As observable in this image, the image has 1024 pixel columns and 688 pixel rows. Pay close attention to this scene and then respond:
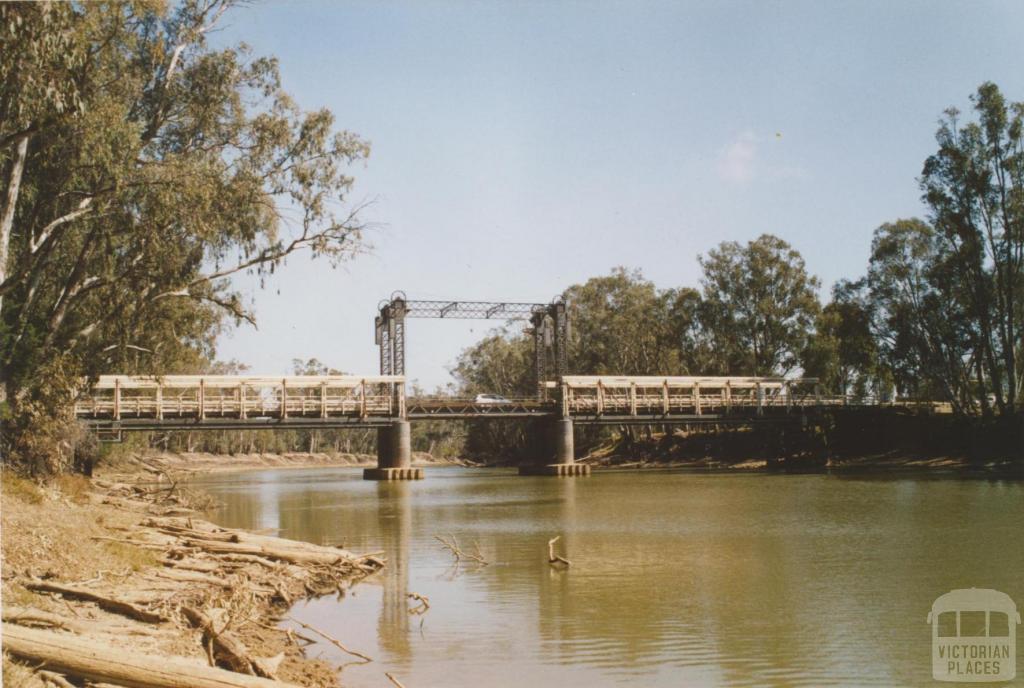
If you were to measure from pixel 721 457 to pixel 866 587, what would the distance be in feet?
196

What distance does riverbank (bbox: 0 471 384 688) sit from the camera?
7324 millimetres

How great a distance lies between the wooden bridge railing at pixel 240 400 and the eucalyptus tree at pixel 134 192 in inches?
826

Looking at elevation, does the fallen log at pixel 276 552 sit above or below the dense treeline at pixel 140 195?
below

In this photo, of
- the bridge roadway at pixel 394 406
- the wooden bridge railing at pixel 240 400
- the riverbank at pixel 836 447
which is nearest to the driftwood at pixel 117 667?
the bridge roadway at pixel 394 406

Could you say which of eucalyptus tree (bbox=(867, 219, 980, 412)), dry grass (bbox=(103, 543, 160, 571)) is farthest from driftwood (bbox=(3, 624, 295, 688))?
eucalyptus tree (bbox=(867, 219, 980, 412))

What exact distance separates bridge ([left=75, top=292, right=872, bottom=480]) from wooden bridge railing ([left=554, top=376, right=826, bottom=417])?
3.6 inches

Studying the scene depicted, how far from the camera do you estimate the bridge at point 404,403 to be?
51500mm

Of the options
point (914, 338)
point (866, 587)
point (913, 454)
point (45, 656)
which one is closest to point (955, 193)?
point (914, 338)

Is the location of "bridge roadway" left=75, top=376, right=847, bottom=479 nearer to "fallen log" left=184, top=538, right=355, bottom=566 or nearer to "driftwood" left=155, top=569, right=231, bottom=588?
"fallen log" left=184, top=538, right=355, bottom=566

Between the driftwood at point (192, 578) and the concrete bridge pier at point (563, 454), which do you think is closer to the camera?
the driftwood at point (192, 578)

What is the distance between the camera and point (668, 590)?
15.0 m

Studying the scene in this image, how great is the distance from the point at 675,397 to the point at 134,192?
48.8m

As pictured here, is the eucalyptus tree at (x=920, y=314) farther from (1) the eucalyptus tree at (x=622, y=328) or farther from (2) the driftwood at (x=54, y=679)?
(2) the driftwood at (x=54, y=679)

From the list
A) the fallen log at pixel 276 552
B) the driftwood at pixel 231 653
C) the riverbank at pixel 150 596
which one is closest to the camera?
the riverbank at pixel 150 596
